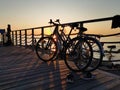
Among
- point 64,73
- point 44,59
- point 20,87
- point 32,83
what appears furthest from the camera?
point 44,59

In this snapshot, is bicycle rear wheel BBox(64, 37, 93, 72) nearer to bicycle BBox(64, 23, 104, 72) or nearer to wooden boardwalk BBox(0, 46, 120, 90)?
bicycle BBox(64, 23, 104, 72)

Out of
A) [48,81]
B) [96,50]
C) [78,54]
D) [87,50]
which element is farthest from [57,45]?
[48,81]

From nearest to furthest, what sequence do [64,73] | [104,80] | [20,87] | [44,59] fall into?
1. [20,87]
2. [104,80]
3. [64,73]
4. [44,59]

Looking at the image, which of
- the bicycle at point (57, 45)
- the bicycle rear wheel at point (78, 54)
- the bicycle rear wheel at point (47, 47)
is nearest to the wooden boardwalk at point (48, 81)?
the bicycle rear wheel at point (78, 54)

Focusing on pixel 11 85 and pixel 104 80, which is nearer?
→ pixel 11 85

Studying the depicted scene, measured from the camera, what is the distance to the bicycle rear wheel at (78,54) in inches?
153

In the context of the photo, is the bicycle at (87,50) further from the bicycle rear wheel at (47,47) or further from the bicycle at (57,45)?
the bicycle rear wheel at (47,47)

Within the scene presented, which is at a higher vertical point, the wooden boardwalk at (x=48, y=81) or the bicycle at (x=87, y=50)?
the bicycle at (x=87, y=50)

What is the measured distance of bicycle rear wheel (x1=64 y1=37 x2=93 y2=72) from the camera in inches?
153

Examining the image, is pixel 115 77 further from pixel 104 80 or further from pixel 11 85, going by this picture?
pixel 11 85

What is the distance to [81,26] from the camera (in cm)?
425

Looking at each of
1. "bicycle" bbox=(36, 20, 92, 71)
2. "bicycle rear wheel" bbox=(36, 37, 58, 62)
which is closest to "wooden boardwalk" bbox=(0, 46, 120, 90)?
"bicycle" bbox=(36, 20, 92, 71)

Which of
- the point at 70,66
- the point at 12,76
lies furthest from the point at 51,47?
the point at 12,76

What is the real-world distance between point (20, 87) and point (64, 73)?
1180 millimetres
